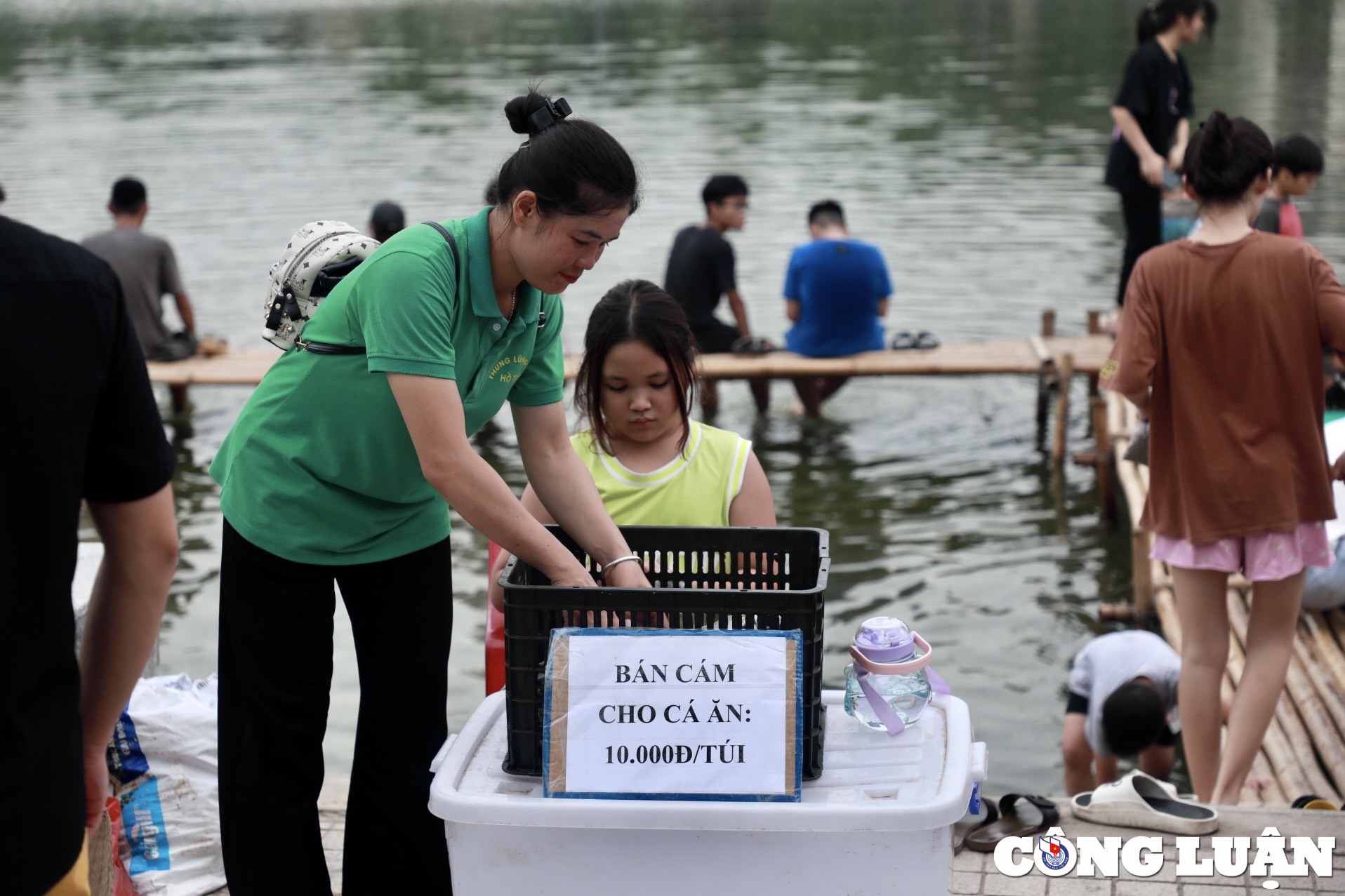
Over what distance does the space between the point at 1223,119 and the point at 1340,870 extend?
62.7 inches

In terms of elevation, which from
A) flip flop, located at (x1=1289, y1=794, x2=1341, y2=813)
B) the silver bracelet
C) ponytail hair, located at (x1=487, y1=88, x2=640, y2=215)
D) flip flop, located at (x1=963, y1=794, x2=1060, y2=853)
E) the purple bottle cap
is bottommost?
flip flop, located at (x1=1289, y1=794, x2=1341, y2=813)

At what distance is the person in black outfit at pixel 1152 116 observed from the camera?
6.75 metres

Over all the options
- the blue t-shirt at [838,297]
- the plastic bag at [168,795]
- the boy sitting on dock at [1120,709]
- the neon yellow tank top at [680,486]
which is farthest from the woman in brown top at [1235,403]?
the blue t-shirt at [838,297]

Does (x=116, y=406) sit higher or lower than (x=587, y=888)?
higher

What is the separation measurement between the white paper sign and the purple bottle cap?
23 cm

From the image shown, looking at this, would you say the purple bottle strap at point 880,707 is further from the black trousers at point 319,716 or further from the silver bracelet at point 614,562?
the black trousers at point 319,716

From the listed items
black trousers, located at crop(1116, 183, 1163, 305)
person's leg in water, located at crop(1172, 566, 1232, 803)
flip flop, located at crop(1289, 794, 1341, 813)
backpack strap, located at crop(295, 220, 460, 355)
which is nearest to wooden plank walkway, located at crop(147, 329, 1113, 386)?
black trousers, located at crop(1116, 183, 1163, 305)

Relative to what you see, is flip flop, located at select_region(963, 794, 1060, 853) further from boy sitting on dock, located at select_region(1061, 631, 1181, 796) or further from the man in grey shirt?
the man in grey shirt

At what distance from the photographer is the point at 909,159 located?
1538 cm

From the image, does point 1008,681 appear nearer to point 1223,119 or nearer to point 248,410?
point 1223,119

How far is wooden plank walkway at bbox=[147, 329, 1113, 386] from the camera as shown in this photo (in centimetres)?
760

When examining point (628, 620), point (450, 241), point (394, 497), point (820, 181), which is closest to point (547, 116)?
point (450, 241)

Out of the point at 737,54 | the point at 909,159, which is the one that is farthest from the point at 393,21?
the point at 909,159

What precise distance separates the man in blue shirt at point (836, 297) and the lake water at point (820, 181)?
0.52m
